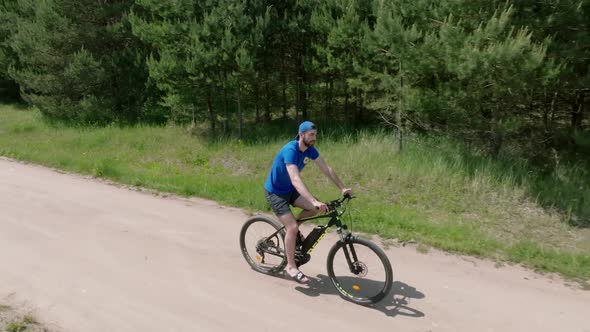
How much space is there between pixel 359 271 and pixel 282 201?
123cm

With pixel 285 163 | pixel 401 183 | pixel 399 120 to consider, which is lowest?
pixel 401 183

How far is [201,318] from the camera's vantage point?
4.87 m

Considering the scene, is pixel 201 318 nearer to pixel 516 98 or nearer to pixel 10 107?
pixel 516 98

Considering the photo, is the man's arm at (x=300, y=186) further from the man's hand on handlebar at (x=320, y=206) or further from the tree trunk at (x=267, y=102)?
the tree trunk at (x=267, y=102)

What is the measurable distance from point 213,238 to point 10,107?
Answer: 24985 millimetres

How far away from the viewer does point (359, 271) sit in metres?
5.41

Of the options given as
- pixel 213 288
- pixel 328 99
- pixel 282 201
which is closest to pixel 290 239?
pixel 282 201

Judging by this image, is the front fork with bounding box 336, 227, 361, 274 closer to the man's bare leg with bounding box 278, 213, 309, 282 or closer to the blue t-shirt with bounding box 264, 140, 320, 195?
the man's bare leg with bounding box 278, 213, 309, 282

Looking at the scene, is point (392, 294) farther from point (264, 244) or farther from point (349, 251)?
point (264, 244)

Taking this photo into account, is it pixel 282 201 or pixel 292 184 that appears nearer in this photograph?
pixel 292 184

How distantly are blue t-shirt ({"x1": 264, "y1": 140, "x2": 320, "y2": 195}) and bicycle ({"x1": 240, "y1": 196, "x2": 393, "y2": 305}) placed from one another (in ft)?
1.67

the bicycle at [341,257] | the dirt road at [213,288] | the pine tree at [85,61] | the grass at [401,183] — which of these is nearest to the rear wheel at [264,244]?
the bicycle at [341,257]

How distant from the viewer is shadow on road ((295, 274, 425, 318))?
5051 mm

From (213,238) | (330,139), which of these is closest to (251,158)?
(330,139)
